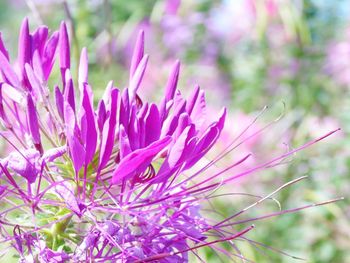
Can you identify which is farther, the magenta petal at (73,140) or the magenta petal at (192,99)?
the magenta petal at (192,99)

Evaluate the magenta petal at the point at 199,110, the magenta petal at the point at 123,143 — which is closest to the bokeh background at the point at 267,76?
the magenta petal at the point at 199,110

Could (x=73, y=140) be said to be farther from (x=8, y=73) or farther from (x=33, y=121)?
(x=8, y=73)

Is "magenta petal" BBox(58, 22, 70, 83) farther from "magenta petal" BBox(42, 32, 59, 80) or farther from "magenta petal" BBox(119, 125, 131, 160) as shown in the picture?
"magenta petal" BBox(119, 125, 131, 160)

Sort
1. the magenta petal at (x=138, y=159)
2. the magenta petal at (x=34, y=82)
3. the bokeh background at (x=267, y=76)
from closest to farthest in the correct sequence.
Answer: the magenta petal at (x=138, y=159), the magenta petal at (x=34, y=82), the bokeh background at (x=267, y=76)

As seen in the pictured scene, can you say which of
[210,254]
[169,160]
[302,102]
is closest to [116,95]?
[169,160]

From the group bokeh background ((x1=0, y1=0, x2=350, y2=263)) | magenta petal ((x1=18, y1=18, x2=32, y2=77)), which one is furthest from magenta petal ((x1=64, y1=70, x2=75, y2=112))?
bokeh background ((x1=0, y1=0, x2=350, y2=263))

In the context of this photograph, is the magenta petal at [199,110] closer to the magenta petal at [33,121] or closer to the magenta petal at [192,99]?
the magenta petal at [192,99]

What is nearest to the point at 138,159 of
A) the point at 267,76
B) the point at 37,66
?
the point at 37,66
